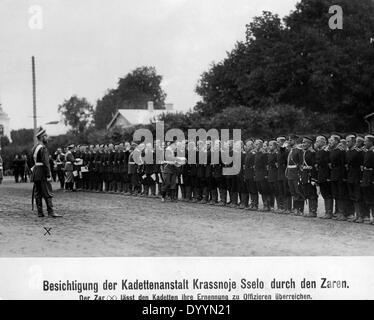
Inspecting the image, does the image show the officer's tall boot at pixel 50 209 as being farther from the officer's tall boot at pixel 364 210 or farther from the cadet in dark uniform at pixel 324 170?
the officer's tall boot at pixel 364 210

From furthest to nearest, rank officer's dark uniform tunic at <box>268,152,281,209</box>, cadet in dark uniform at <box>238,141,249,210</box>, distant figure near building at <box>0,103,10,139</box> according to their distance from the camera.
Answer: distant figure near building at <box>0,103,10,139</box>, cadet in dark uniform at <box>238,141,249,210</box>, officer's dark uniform tunic at <box>268,152,281,209</box>

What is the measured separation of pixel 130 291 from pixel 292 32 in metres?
37.2

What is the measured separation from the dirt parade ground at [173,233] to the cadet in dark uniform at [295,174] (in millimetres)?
517

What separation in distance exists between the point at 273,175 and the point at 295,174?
2.83 feet

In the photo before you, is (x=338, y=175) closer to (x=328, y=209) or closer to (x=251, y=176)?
(x=328, y=209)

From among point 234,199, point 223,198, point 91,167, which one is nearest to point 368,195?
point 234,199

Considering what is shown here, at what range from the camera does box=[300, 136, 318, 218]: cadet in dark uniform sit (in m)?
13.5

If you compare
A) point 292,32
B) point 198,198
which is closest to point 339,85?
point 292,32

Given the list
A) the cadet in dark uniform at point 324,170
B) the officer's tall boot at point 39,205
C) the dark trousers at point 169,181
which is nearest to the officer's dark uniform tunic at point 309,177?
the cadet in dark uniform at point 324,170

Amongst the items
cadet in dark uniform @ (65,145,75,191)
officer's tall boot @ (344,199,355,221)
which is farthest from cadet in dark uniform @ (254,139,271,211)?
cadet in dark uniform @ (65,145,75,191)

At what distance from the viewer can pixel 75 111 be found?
94500 mm

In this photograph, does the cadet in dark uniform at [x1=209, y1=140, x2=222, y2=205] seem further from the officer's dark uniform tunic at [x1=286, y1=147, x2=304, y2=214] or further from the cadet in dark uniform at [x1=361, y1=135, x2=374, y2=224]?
the cadet in dark uniform at [x1=361, y1=135, x2=374, y2=224]
